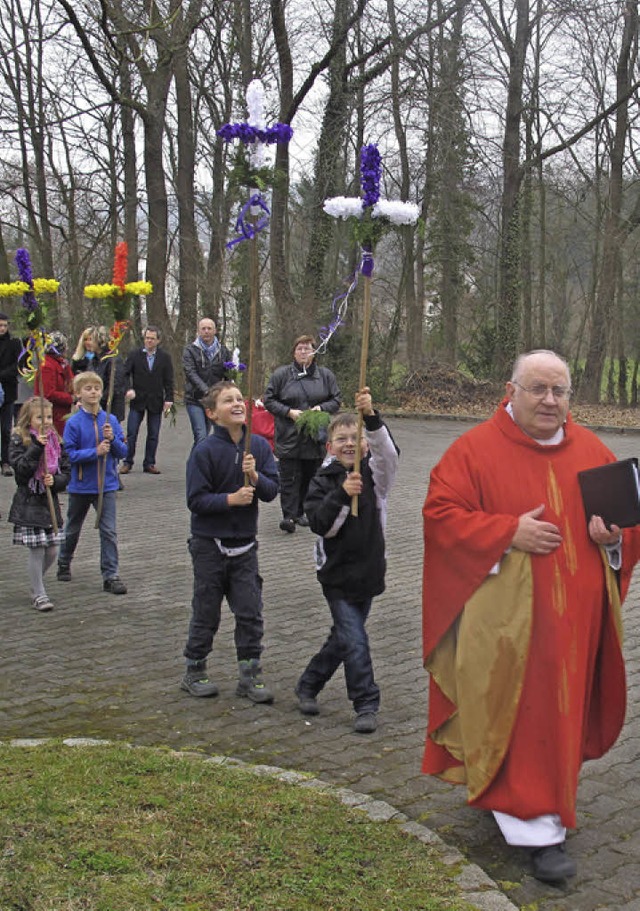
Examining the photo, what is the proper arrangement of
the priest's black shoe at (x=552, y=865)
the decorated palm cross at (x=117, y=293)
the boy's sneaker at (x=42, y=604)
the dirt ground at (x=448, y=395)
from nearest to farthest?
the priest's black shoe at (x=552, y=865) < the boy's sneaker at (x=42, y=604) < the decorated palm cross at (x=117, y=293) < the dirt ground at (x=448, y=395)

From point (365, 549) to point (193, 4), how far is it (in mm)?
15616

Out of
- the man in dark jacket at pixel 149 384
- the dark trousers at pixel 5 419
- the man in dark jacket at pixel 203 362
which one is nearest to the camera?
the man in dark jacket at pixel 203 362

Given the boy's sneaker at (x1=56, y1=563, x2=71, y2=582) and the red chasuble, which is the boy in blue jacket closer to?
the boy's sneaker at (x1=56, y1=563, x2=71, y2=582)

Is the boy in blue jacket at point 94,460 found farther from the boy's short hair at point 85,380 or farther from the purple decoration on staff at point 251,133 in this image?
the purple decoration on staff at point 251,133

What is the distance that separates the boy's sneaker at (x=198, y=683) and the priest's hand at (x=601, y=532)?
2.62 meters

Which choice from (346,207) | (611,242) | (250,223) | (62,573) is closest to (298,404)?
(62,573)

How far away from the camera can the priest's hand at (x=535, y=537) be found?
432 centimetres

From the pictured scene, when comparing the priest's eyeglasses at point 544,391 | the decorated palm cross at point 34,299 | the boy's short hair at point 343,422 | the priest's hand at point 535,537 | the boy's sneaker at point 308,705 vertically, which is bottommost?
the boy's sneaker at point 308,705

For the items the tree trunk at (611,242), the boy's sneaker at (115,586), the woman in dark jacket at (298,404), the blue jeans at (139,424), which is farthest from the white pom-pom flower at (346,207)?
the tree trunk at (611,242)

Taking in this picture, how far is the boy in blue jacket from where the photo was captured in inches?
341

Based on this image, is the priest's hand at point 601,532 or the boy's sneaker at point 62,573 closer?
the priest's hand at point 601,532

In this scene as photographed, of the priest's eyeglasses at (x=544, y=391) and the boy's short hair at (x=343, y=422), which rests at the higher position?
the priest's eyeglasses at (x=544, y=391)

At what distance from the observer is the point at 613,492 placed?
170 inches

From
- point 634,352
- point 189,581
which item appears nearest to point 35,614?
point 189,581
